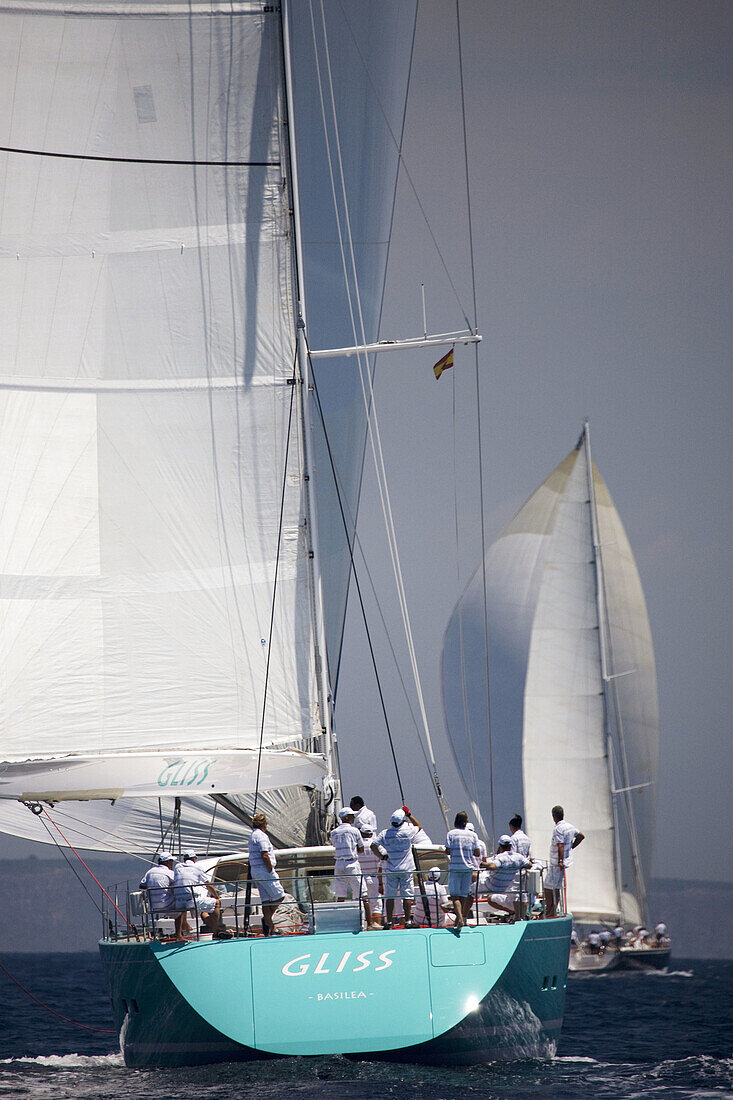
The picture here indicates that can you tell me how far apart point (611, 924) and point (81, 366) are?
26370 mm

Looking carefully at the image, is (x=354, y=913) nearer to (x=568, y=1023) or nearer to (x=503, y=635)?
(x=568, y=1023)

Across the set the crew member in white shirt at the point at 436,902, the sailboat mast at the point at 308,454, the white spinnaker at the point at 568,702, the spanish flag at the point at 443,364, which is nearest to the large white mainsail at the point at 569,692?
the white spinnaker at the point at 568,702

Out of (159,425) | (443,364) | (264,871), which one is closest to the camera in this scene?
(264,871)

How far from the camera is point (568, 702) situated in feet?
120

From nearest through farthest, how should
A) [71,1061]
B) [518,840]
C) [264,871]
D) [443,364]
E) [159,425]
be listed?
[264,871]
[518,840]
[159,425]
[71,1061]
[443,364]

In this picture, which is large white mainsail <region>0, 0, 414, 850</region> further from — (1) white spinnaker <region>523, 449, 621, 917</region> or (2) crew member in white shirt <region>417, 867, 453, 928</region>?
(1) white spinnaker <region>523, 449, 621, 917</region>

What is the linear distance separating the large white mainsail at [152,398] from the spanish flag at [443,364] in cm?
334

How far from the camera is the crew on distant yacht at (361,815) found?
1549 centimetres

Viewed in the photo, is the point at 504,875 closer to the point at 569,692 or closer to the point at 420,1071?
the point at 420,1071

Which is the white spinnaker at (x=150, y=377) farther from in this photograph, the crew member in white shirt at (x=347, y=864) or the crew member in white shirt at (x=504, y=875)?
the crew member in white shirt at (x=504, y=875)

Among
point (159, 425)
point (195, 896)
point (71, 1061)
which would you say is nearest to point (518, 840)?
point (195, 896)

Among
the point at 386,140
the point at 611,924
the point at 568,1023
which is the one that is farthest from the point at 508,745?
the point at 386,140

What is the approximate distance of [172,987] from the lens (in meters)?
13.1

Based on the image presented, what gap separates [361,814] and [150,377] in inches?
240
